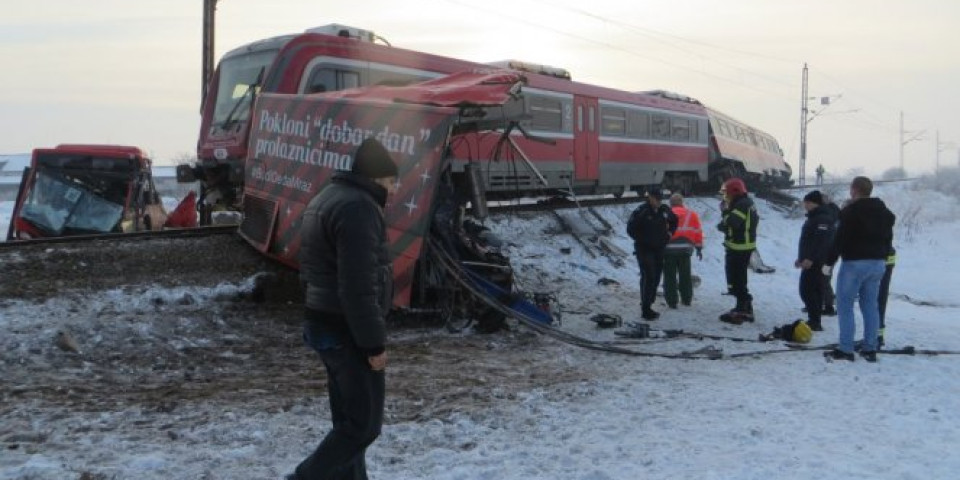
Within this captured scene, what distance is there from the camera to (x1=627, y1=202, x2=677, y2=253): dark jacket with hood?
984cm

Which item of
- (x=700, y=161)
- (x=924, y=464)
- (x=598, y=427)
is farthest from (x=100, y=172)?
(x=700, y=161)

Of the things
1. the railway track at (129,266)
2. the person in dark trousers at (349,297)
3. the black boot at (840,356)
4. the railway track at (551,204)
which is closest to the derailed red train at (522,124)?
the railway track at (551,204)

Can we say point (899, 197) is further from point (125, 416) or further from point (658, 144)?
point (125, 416)

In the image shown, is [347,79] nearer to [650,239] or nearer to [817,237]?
[650,239]

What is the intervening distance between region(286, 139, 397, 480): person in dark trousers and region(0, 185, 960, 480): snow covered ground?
0.80m

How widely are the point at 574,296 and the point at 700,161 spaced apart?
13.6 m

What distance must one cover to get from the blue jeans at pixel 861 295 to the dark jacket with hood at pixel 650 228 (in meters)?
2.67

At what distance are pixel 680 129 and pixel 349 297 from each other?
20.1 metres

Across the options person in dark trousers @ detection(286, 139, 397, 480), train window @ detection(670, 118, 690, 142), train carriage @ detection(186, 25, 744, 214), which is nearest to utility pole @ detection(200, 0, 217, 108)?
train carriage @ detection(186, 25, 744, 214)

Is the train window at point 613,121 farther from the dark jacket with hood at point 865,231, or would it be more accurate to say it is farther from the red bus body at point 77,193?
the dark jacket with hood at point 865,231

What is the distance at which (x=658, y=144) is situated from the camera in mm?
20875

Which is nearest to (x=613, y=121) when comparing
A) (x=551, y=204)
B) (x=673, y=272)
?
(x=551, y=204)

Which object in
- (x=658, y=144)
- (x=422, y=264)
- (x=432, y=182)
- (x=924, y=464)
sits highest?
(x=658, y=144)

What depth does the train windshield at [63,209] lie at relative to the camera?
12.2 meters
